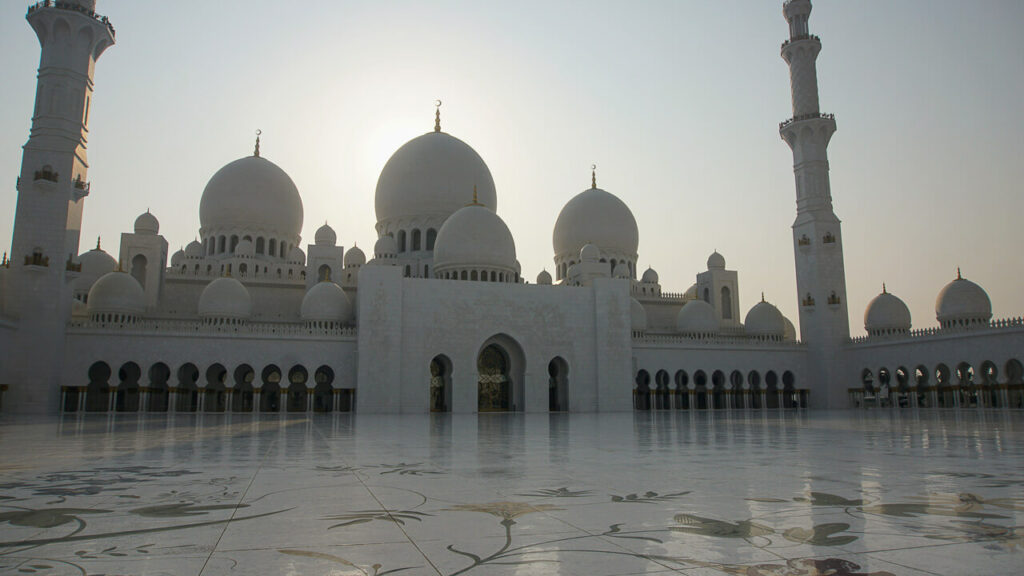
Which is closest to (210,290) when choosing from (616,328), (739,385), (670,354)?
(616,328)

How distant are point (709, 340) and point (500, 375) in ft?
32.2

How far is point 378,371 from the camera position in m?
23.9

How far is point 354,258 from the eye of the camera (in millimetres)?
33750

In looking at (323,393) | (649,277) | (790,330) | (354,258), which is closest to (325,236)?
(354,258)

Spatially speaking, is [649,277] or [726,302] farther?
[649,277]

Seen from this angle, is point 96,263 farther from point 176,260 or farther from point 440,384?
point 440,384

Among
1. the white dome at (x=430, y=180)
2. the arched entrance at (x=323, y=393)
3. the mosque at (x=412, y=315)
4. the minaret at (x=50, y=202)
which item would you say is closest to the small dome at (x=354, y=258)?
the mosque at (x=412, y=315)

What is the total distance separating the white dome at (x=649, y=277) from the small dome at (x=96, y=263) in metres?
25.0

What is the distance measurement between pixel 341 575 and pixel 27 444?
699cm

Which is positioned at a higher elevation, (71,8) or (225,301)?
(71,8)

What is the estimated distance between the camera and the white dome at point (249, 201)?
105 ft

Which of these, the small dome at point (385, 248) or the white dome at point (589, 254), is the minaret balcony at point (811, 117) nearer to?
the white dome at point (589, 254)

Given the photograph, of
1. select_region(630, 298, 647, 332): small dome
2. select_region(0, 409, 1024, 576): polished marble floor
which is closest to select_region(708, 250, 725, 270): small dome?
select_region(630, 298, 647, 332): small dome

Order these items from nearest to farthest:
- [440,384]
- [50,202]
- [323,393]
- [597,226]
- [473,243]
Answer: [50,202] < [440,384] < [323,393] < [473,243] < [597,226]
